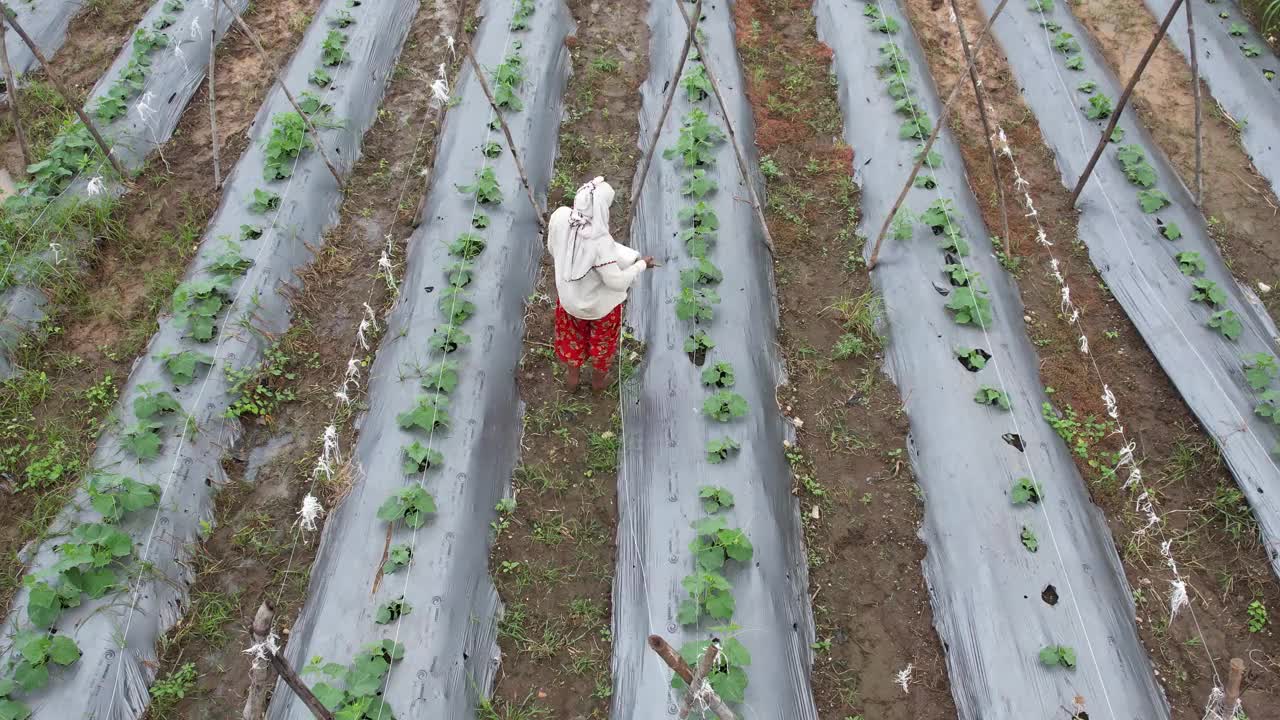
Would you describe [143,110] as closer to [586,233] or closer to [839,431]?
[586,233]

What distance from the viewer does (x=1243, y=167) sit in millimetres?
6703

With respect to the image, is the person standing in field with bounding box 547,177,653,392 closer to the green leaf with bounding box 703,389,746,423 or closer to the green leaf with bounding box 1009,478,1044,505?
the green leaf with bounding box 703,389,746,423

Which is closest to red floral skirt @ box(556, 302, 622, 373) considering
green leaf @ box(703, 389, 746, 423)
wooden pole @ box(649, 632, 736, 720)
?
green leaf @ box(703, 389, 746, 423)

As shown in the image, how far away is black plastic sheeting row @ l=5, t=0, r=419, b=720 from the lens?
402cm

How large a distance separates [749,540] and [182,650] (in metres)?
3.07

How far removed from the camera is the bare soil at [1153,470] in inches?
174

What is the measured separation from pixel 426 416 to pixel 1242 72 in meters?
7.69

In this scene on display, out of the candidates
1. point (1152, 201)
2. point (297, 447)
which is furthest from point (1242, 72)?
point (297, 447)

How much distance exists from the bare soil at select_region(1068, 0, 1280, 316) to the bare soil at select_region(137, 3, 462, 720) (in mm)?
6002

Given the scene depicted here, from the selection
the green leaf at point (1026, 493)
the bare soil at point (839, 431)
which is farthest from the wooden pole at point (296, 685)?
the green leaf at point (1026, 493)

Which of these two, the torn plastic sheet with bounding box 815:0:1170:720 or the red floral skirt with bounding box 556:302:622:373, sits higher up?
the red floral skirt with bounding box 556:302:622:373

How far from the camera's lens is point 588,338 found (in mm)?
4781

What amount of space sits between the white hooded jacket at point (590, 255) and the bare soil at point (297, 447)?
1757 mm

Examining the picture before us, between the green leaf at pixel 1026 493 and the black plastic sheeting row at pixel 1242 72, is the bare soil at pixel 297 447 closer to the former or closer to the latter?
the green leaf at pixel 1026 493
